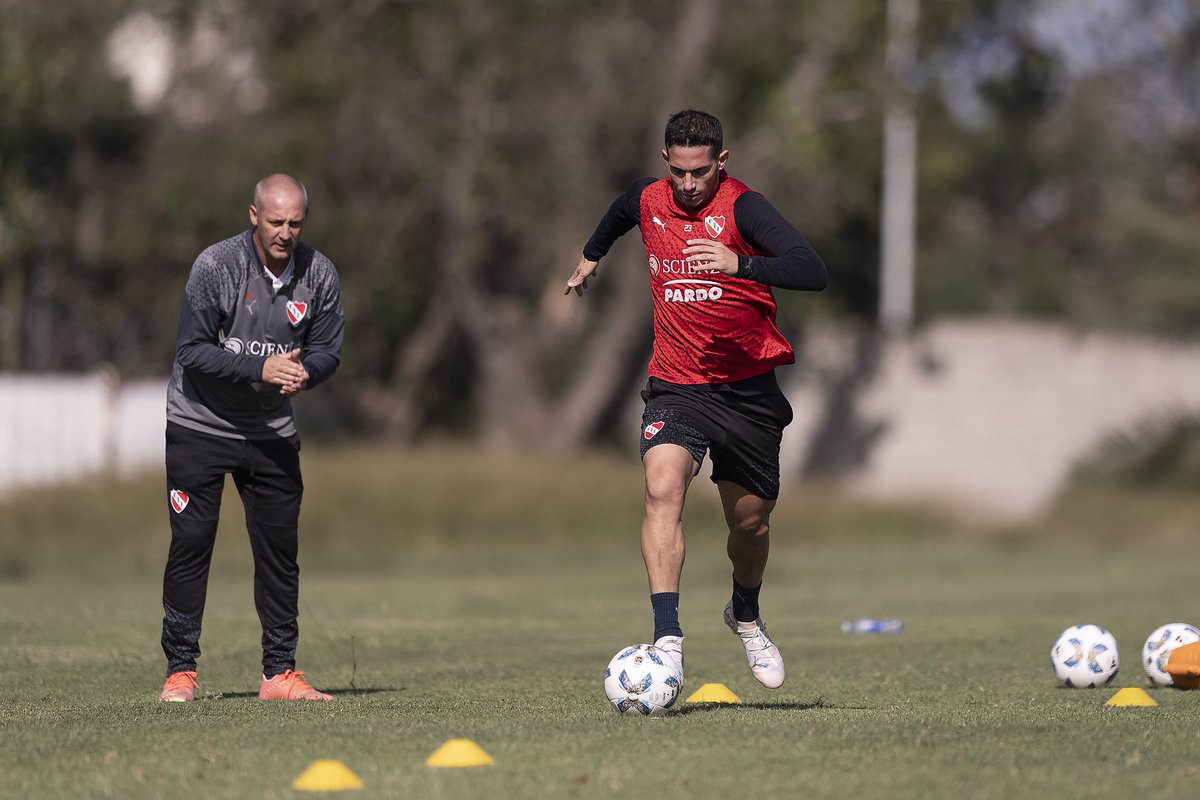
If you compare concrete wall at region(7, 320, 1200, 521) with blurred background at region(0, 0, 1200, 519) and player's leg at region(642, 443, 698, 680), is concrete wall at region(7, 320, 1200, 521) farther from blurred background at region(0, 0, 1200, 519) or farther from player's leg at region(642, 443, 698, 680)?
player's leg at region(642, 443, 698, 680)

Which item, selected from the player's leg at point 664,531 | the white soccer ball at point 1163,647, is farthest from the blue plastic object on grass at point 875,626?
the player's leg at point 664,531

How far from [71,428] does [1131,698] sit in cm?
1823

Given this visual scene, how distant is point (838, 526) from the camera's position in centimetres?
2719

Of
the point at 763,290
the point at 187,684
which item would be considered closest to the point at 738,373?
the point at 763,290

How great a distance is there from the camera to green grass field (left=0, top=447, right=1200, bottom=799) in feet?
20.7

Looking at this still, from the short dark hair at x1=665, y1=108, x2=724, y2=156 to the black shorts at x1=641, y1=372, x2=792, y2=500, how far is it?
1.14 m

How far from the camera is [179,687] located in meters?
8.45

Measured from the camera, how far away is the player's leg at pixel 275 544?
8.67 metres

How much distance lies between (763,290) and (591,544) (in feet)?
55.3

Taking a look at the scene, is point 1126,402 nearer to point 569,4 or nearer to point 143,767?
point 569,4

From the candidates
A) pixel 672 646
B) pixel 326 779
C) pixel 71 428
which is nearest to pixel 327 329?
pixel 672 646

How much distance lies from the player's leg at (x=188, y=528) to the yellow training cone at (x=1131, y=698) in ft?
13.9

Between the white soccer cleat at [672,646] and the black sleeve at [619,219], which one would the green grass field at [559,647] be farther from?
the black sleeve at [619,219]

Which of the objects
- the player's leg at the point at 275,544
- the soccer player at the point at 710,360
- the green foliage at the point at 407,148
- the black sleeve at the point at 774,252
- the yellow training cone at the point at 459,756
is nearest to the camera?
the yellow training cone at the point at 459,756
